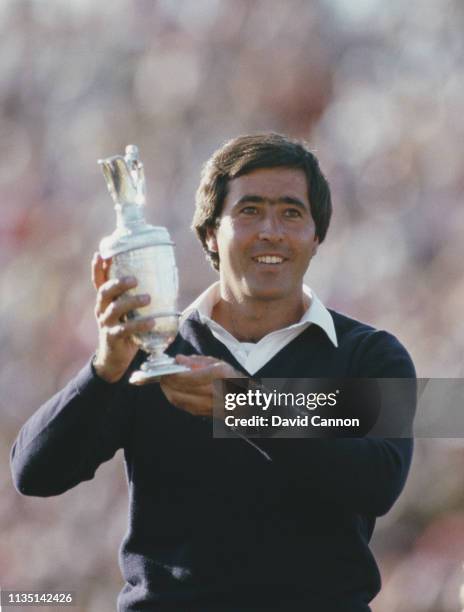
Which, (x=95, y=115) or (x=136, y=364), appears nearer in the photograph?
(x=136, y=364)

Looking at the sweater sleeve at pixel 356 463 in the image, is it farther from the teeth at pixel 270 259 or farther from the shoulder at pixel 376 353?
the teeth at pixel 270 259

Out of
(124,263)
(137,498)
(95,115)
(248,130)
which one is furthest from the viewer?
(95,115)

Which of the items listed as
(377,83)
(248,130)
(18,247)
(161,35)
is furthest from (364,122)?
(18,247)

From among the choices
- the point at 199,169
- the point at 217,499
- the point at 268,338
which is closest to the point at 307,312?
the point at 268,338

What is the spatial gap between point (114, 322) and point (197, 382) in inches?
5.9

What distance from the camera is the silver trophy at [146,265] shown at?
6.78ft

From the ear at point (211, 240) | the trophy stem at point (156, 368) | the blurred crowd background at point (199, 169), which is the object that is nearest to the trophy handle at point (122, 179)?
the trophy stem at point (156, 368)

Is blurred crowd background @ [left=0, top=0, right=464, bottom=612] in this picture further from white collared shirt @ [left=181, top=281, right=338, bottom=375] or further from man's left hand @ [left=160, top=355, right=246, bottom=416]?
man's left hand @ [left=160, top=355, right=246, bottom=416]

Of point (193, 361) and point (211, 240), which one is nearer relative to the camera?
point (193, 361)

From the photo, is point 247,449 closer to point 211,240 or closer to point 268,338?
point 268,338

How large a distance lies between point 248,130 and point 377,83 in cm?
43

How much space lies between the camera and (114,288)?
2.04 m

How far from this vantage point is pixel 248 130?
384cm

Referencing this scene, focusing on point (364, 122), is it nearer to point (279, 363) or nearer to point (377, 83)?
point (377, 83)
